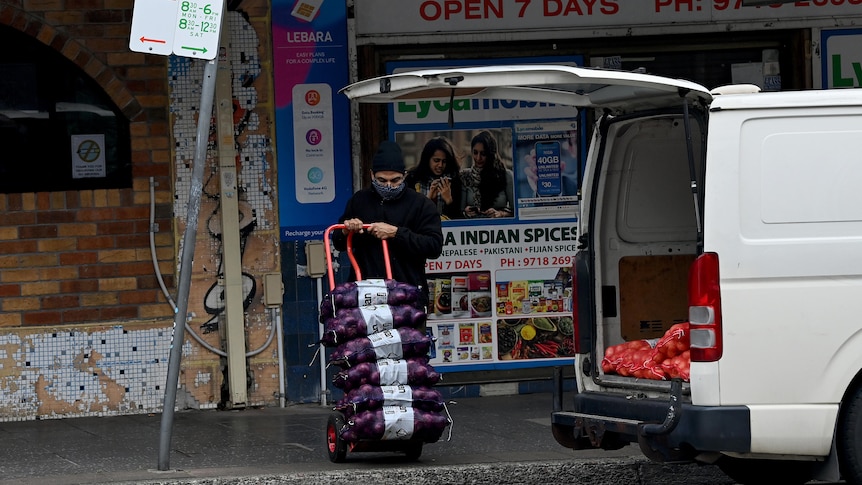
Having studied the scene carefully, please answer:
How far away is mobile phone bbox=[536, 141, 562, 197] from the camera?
1048 cm

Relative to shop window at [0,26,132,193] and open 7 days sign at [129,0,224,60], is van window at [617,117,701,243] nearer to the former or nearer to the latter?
open 7 days sign at [129,0,224,60]

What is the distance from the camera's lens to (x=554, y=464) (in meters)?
7.64

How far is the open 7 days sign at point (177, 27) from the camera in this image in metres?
7.18

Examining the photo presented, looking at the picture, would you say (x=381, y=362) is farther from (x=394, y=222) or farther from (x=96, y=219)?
(x=96, y=219)

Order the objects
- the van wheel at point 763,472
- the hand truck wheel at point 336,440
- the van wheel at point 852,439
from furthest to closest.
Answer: the hand truck wheel at point 336,440 → the van wheel at point 763,472 → the van wheel at point 852,439

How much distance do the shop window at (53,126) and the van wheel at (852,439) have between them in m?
5.62

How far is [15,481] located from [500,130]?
4647 millimetres

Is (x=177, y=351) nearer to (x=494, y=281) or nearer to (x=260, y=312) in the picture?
(x=260, y=312)

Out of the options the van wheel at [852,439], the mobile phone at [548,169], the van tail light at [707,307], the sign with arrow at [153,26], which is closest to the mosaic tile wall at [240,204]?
the mobile phone at [548,169]

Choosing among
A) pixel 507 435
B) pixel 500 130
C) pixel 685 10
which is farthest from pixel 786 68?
pixel 507 435

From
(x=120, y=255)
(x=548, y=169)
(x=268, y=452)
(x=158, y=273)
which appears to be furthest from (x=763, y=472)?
(x=120, y=255)

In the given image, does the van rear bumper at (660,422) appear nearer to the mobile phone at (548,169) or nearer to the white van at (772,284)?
the white van at (772,284)

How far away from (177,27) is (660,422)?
3.23 m

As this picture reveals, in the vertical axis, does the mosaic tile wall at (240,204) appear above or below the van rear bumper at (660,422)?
above
